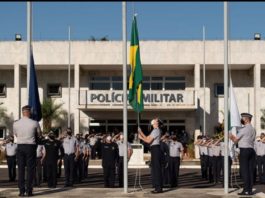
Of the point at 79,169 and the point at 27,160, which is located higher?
the point at 27,160

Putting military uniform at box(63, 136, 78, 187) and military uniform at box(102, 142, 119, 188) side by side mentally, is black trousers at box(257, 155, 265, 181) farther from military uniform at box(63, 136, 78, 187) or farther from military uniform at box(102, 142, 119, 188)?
military uniform at box(63, 136, 78, 187)

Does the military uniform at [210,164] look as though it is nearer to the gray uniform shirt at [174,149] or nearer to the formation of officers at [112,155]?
the formation of officers at [112,155]

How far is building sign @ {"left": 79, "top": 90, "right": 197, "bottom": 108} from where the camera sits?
4047cm

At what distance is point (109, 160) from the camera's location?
17047mm

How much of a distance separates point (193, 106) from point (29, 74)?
2721 cm

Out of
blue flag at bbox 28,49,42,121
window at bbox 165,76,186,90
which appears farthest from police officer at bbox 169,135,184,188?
window at bbox 165,76,186,90

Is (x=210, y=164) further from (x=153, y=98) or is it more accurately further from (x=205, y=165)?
(x=153, y=98)

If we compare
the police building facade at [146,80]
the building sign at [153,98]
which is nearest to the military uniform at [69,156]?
the police building facade at [146,80]

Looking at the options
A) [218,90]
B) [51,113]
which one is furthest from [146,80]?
[51,113]

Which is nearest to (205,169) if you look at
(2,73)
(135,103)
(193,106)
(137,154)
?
(135,103)

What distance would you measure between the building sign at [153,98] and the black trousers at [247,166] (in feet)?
91.4

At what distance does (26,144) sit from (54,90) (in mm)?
33152

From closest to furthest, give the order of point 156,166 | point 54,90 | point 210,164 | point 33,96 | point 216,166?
point 156,166 < point 33,96 < point 216,166 < point 210,164 < point 54,90

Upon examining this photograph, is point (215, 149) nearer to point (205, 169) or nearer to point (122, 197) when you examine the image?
point (205, 169)
